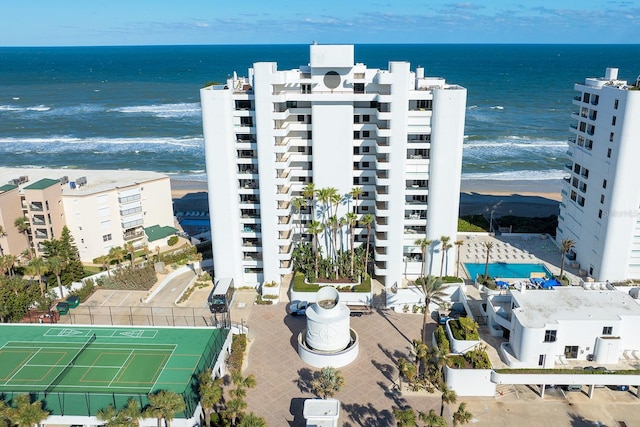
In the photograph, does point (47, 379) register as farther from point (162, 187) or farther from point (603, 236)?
point (603, 236)

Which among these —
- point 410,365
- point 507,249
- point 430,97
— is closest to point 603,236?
point 507,249

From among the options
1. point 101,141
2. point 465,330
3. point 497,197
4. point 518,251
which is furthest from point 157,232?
point 101,141

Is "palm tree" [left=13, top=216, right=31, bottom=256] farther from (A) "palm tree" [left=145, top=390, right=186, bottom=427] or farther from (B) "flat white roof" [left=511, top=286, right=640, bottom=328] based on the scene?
(B) "flat white roof" [left=511, top=286, right=640, bottom=328]

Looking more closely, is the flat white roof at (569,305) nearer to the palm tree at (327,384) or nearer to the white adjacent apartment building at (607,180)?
the white adjacent apartment building at (607,180)

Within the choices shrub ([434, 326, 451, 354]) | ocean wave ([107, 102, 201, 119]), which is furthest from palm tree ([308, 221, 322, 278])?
ocean wave ([107, 102, 201, 119])

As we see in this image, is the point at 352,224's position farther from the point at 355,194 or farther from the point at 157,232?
the point at 157,232
